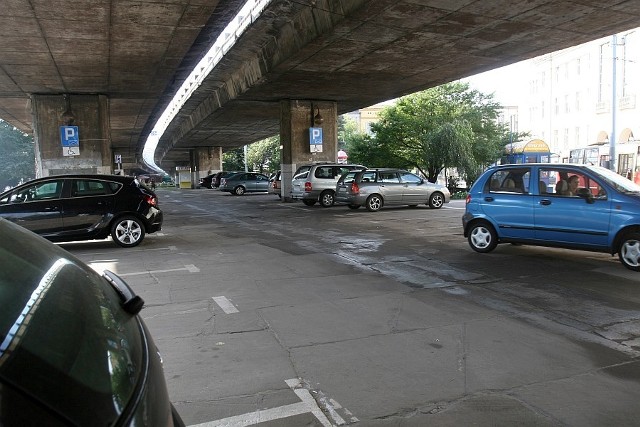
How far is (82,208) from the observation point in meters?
10.6

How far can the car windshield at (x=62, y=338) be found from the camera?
1.23 meters

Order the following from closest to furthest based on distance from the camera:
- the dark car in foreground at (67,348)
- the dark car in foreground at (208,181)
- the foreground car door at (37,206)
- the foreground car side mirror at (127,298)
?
the dark car in foreground at (67,348)
the foreground car side mirror at (127,298)
the foreground car door at (37,206)
the dark car in foreground at (208,181)

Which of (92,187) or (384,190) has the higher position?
(92,187)

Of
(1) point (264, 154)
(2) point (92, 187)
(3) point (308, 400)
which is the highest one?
(1) point (264, 154)

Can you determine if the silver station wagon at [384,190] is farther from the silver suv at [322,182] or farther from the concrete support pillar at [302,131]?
the concrete support pillar at [302,131]

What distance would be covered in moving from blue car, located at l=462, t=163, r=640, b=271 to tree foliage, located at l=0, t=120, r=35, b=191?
197 ft

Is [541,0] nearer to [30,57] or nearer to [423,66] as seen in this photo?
[423,66]

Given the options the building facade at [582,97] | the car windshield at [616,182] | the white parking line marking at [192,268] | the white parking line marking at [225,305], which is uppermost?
the building facade at [582,97]

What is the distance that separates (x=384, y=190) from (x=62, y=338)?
17.8m

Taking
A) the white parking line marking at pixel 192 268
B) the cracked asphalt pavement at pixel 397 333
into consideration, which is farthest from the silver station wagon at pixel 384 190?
the white parking line marking at pixel 192 268

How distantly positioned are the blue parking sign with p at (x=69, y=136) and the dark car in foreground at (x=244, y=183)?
50.3 ft

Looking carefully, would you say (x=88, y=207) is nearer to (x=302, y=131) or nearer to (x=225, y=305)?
(x=225, y=305)

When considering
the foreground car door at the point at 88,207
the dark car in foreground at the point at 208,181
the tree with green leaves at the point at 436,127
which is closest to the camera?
the foreground car door at the point at 88,207

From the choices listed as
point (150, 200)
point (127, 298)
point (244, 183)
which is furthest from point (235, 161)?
point (127, 298)
